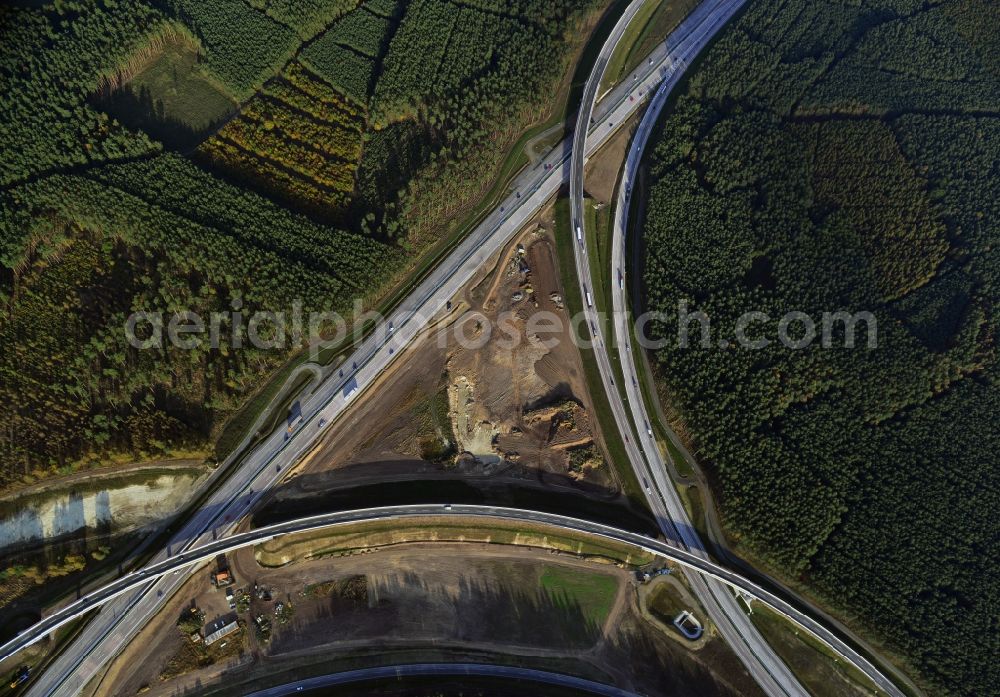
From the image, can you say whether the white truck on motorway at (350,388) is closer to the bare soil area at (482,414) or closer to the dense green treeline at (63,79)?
the bare soil area at (482,414)

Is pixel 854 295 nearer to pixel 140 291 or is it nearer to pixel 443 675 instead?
pixel 443 675

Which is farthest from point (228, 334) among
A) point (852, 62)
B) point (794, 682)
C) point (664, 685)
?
point (852, 62)

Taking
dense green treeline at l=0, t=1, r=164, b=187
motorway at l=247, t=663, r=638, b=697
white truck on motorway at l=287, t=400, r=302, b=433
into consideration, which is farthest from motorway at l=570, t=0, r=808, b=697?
dense green treeline at l=0, t=1, r=164, b=187

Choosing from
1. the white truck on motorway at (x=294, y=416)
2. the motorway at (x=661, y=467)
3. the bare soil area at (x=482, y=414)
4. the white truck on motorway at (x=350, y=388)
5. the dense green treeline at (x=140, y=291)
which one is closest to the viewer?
the dense green treeline at (x=140, y=291)

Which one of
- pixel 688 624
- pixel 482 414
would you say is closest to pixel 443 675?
pixel 688 624

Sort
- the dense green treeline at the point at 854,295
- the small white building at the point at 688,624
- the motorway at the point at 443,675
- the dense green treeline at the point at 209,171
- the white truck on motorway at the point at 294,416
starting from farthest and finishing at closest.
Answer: the white truck on motorway at the point at 294,416
the small white building at the point at 688,624
the dense green treeline at the point at 209,171
the dense green treeline at the point at 854,295
the motorway at the point at 443,675

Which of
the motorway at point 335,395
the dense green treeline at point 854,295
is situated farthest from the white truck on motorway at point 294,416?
the dense green treeline at point 854,295

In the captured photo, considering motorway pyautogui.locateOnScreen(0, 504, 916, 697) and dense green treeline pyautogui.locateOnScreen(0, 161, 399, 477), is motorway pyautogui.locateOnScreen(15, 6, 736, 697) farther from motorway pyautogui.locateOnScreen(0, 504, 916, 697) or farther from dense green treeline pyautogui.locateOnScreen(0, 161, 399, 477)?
dense green treeline pyautogui.locateOnScreen(0, 161, 399, 477)
